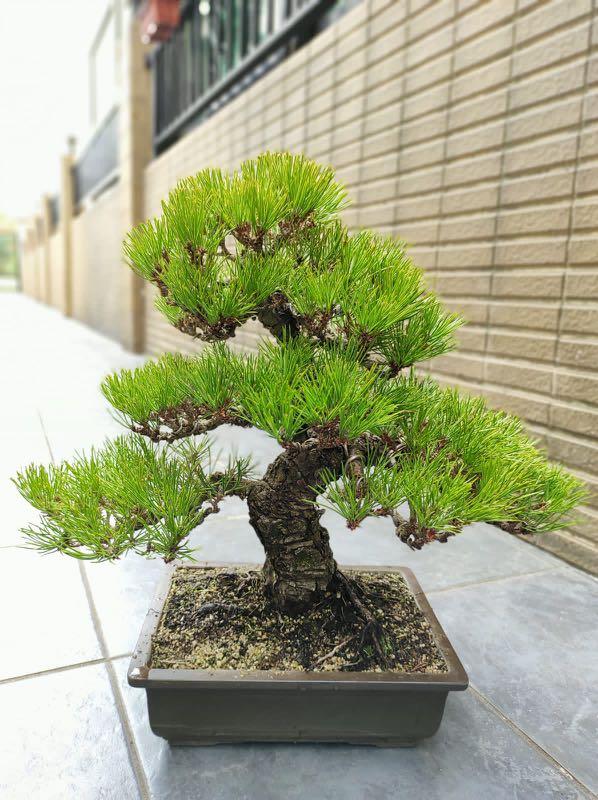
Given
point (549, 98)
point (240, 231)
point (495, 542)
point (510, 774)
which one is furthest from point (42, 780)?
point (549, 98)

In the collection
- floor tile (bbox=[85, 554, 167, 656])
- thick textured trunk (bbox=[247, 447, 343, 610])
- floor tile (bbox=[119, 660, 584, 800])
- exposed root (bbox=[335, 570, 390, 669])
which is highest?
thick textured trunk (bbox=[247, 447, 343, 610])

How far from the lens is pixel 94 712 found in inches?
Answer: 46.8

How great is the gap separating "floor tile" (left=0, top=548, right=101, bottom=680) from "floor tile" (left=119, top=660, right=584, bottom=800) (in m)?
0.33

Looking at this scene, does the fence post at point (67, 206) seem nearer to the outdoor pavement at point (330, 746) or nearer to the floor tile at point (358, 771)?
the outdoor pavement at point (330, 746)


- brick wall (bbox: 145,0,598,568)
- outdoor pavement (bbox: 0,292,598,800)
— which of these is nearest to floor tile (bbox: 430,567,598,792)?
outdoor pavement (bbox: 0,292,598,800)

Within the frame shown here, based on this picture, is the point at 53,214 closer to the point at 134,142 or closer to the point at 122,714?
the point at 134,142

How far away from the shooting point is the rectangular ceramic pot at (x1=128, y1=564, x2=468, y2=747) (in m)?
1.01

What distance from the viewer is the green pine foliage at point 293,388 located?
0.91 m

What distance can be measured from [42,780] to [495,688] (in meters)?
0.90

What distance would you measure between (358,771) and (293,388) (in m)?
0.68

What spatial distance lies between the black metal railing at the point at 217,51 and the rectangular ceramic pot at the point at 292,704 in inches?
140

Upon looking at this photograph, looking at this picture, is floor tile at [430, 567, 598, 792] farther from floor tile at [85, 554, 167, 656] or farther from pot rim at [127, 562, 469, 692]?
floor tile at [85, 554, 167, 656]

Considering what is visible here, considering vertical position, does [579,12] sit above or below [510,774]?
above

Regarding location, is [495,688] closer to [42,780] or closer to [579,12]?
[42,780]
